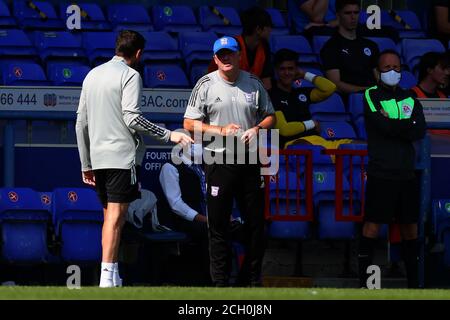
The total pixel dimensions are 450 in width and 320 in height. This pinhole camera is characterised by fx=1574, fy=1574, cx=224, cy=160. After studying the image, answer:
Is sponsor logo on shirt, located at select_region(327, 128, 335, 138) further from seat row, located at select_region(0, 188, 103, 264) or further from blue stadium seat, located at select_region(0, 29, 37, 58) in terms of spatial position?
blue stadium seat, located at select_region(0, 29, 37, 58)

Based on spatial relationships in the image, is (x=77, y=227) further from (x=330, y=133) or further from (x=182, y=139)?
(x=330, y=133)

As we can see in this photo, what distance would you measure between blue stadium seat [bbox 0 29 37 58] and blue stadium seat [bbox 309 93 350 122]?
2.97m

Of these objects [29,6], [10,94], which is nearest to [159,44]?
[29,6]

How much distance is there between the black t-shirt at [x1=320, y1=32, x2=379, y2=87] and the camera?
16516 millimetres

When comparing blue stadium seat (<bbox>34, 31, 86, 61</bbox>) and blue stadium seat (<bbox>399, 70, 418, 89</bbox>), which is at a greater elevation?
blue stadium seat (<bbox>34, 31, 86, 61</bbox>)

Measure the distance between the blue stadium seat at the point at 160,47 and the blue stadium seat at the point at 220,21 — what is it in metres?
0.83

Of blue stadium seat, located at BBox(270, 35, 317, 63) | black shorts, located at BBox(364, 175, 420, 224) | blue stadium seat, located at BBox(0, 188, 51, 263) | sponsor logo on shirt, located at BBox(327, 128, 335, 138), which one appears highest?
blue stadium seat, located at BBox(270, 35, 317, 63)

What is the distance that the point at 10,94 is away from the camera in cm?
1416

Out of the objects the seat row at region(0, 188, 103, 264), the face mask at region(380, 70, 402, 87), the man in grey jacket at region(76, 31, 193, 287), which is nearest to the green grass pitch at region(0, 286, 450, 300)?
the man in grey jacket at region(76, 31, 193, 287)

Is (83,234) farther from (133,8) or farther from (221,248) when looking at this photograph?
(133,8)

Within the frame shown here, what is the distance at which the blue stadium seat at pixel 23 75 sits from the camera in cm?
1550

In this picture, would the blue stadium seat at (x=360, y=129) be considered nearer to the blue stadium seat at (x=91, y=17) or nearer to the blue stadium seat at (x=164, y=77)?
the blue stadium seat at (x=164, y=77)

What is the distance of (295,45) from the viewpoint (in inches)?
682

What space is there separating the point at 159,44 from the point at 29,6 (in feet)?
5.47
